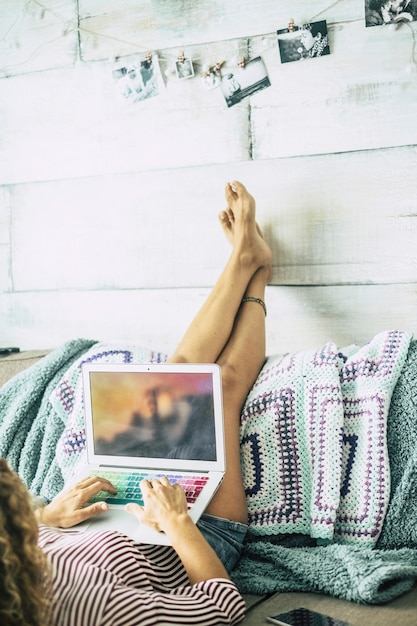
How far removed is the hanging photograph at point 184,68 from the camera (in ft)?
6.16

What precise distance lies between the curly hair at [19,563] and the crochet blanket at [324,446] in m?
0.62

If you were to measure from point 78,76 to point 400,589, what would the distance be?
1498 millimetres

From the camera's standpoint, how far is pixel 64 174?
2035mm

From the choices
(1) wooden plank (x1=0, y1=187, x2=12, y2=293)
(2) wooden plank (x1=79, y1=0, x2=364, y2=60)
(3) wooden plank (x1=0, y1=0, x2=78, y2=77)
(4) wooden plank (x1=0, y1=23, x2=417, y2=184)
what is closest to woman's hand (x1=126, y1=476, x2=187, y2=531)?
(4) wooden plank (x1=0, y1=23, x2=417, y2=184)

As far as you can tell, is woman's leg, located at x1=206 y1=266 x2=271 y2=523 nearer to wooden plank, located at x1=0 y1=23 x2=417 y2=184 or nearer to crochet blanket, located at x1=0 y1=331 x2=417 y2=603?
crochet blanket, located at x1=0 y1=331 x2=417 y2=603

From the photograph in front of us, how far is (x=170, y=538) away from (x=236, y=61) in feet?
3.86

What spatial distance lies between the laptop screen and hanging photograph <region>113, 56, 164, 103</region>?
33.2 inches

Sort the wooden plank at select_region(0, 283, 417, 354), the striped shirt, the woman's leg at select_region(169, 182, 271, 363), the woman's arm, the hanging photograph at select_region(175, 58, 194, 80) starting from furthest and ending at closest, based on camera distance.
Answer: the hanging photograph at select_region(175, 58, 194, 80), the wooden plank at select_region(0, 283, 417, 354), the woman's leg at select_region(169, 182, 271, 363), the woman's arm, the striped shirt

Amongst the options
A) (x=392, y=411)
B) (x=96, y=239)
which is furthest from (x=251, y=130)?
(x=392, y=411)

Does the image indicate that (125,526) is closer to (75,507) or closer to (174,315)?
(75,507)

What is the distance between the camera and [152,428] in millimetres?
1394

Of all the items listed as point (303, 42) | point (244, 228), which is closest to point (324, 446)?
point (244, 228)

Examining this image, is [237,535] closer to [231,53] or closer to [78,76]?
[231,53]

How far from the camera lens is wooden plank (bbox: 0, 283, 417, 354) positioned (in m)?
1.76
